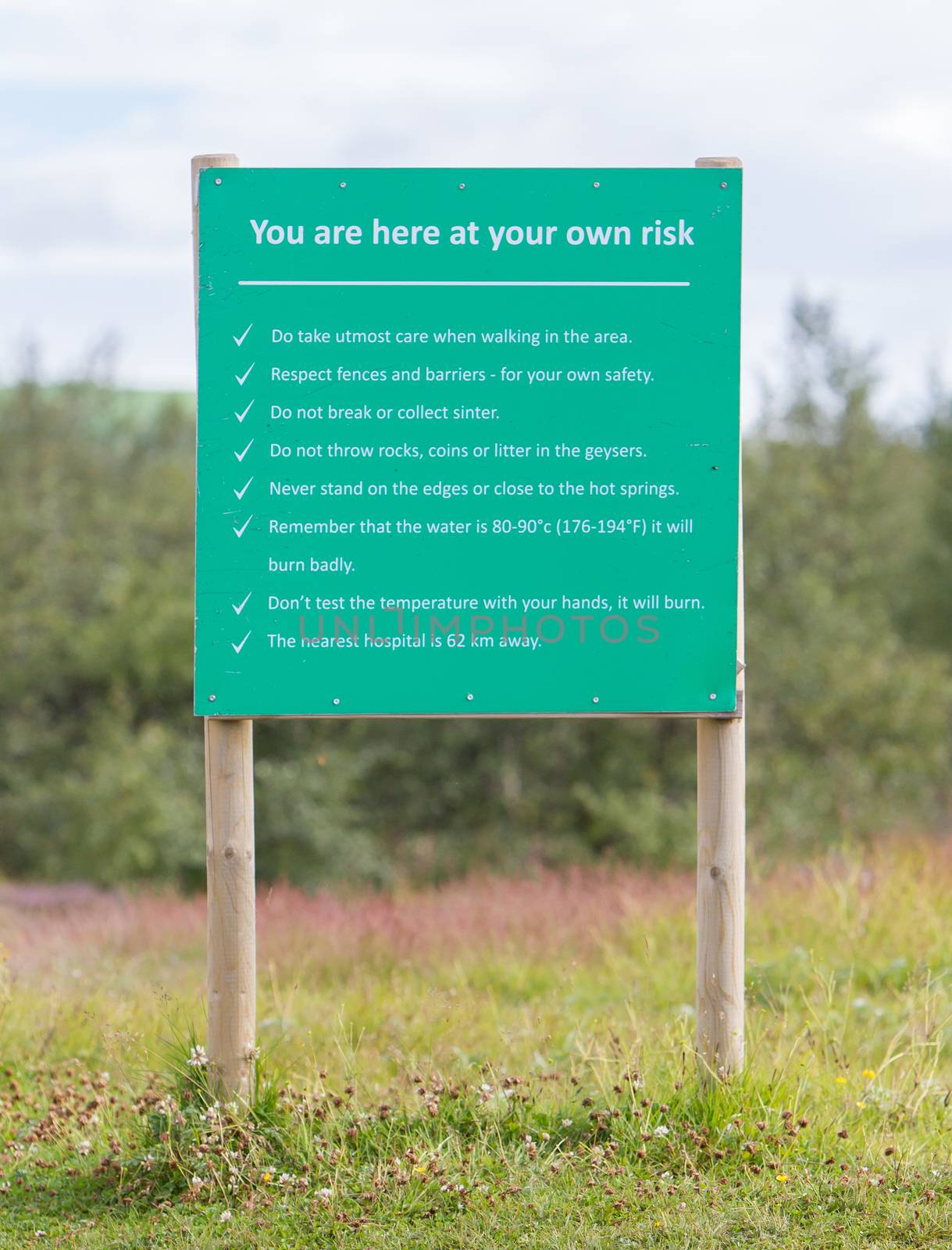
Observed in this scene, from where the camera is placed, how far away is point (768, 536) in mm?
22891

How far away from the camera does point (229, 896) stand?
4.10 meters

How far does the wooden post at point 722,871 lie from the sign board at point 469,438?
13 cm

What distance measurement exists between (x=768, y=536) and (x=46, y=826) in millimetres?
14517

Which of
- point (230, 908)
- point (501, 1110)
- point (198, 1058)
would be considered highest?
point (230, 908)

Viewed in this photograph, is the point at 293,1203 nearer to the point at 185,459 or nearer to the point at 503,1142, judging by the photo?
the point at 503,1142

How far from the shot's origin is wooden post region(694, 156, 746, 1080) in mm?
4113

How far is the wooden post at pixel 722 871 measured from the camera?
4.11m

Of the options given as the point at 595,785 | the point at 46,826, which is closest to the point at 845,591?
the point at 595,785

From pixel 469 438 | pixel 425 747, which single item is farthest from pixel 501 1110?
pixel 425 747

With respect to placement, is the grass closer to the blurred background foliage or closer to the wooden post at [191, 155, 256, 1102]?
the wooden post at [191, 155, 256, 1102]

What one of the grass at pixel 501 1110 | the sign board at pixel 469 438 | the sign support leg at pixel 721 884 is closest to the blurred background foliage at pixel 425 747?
the grass at pixel 501 1110

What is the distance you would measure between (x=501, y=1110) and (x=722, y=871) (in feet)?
3.52

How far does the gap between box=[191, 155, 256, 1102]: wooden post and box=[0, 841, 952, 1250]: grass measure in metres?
0.15

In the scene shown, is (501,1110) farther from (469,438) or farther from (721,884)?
(469,438)
